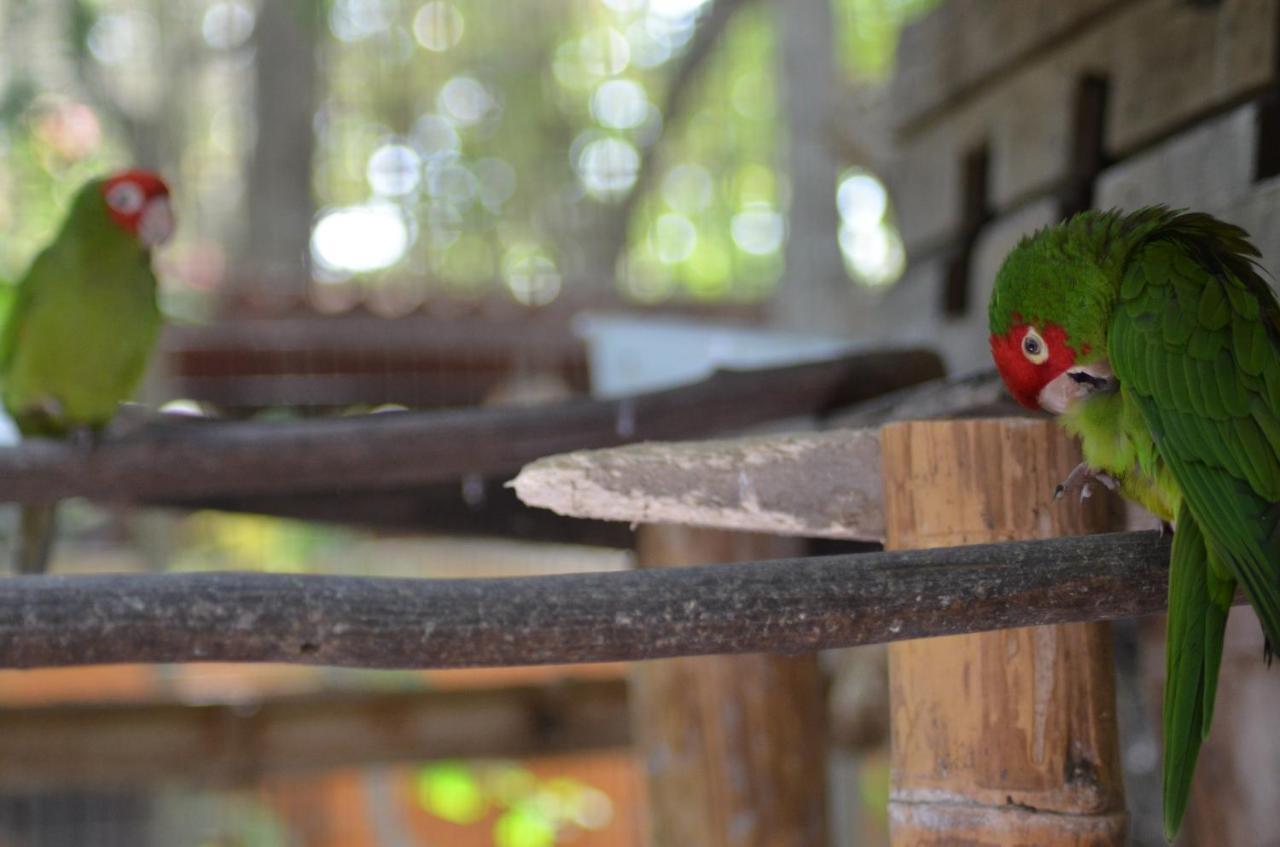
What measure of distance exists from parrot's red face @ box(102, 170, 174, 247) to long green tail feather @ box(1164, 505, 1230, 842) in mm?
2386

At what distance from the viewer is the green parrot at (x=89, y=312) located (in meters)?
2.79

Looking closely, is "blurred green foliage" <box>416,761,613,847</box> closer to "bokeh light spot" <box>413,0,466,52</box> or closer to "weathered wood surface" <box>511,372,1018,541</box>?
"weathered wood surface" <box>511,372,1018,541</box>

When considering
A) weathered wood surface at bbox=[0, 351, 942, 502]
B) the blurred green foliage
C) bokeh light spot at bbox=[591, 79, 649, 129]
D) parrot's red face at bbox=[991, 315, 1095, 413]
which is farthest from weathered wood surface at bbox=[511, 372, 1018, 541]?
bokeh light spot at bbox=[591, 79, 649, 129]

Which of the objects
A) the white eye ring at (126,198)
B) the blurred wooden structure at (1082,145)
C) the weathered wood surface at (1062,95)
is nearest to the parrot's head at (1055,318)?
the blurred wooden structure at (1082,145)

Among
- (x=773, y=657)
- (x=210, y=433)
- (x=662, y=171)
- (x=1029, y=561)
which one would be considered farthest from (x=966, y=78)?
(x=662, y=171)

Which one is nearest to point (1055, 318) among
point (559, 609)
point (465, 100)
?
point (559, 609)

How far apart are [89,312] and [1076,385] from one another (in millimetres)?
2188

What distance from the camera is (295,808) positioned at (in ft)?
18.8

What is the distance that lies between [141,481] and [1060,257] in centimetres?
160

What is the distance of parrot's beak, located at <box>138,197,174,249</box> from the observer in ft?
9.45

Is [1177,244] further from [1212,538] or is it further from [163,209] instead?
[163,209]

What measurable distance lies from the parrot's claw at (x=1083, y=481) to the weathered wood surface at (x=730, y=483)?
213mm

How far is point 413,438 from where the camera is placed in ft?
7.03

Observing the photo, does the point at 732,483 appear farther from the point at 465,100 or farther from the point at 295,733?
the point at 465,100
